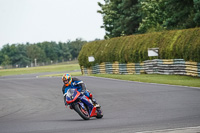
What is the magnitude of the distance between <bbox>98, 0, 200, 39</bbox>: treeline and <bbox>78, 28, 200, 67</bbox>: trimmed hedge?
642 cm

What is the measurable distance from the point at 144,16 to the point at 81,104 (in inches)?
1892

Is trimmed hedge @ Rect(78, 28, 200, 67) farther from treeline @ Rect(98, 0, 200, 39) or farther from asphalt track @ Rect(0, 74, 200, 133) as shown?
asphalt track @ Rect(0, 74, 200, 133)

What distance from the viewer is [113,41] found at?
42.1 m

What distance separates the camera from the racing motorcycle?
11.2 m

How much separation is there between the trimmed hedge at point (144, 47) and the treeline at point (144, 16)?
21.1 ft

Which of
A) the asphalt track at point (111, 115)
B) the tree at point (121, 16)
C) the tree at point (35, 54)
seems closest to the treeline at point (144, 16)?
the tree at point (121, 16)

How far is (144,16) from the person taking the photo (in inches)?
2292

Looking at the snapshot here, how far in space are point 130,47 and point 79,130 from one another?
2834 centimetres

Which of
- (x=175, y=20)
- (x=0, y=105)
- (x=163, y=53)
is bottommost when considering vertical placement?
(x=0, y=105)

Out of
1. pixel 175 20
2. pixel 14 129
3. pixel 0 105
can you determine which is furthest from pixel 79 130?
pixel 175 20

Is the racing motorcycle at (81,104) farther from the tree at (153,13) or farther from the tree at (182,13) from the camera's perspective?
the tree at (153,13)

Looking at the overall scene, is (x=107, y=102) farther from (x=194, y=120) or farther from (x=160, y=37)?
(x=160, y=37)

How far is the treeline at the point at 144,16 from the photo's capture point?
42428mm

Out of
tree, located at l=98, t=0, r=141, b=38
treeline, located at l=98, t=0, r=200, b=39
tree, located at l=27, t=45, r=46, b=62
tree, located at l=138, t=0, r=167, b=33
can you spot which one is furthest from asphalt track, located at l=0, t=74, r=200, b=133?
tree, located at l=27, t=45, r=46, b=62
